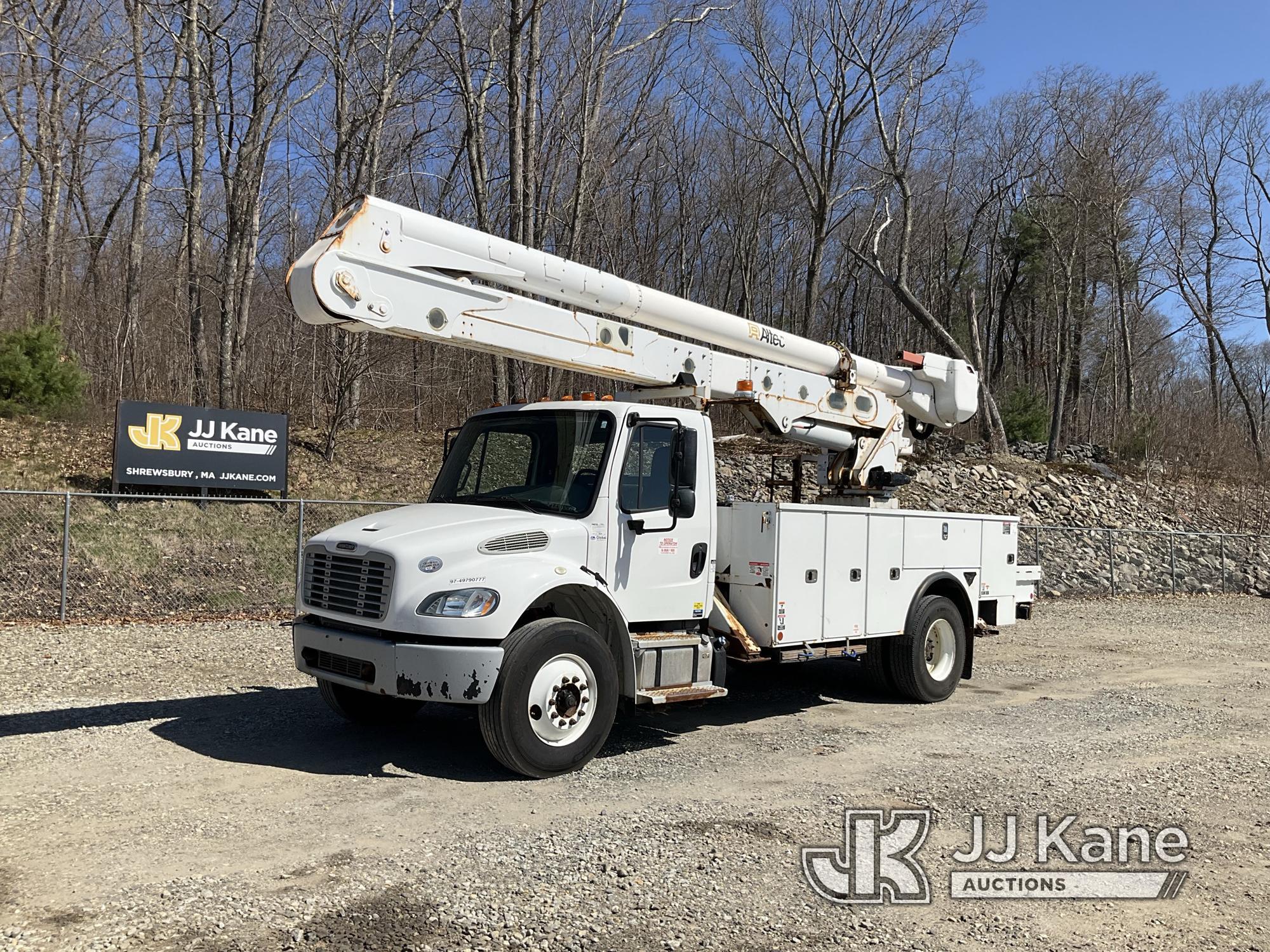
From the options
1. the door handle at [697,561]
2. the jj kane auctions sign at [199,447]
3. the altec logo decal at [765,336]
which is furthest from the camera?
the jj kane auctions sign at [199,447]

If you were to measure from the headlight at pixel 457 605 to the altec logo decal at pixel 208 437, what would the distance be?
12.0 m

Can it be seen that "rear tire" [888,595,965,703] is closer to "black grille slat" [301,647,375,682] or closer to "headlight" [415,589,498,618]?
"headlight" [415,589,498,618]

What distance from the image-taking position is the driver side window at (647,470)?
753 centimetres

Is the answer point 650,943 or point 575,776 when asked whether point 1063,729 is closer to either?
point 575,776

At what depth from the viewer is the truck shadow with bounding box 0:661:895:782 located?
7.15m

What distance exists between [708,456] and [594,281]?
1.68 meters

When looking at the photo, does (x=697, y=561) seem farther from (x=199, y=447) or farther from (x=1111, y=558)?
(x=1111, y=558)

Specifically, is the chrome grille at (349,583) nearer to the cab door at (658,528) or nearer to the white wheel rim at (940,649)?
the cab door at (658,528)

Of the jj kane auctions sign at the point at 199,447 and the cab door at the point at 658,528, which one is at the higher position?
the jj kane auctions sign at the point at 199,447

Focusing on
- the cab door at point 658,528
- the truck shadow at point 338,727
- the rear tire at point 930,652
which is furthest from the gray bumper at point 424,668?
the rear tire at point 930,652

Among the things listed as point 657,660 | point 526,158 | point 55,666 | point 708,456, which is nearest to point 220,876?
point 657,660

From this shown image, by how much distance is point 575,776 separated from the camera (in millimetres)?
6879

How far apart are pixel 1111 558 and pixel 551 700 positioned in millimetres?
19725

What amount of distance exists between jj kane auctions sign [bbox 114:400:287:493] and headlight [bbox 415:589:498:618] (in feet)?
38.7
